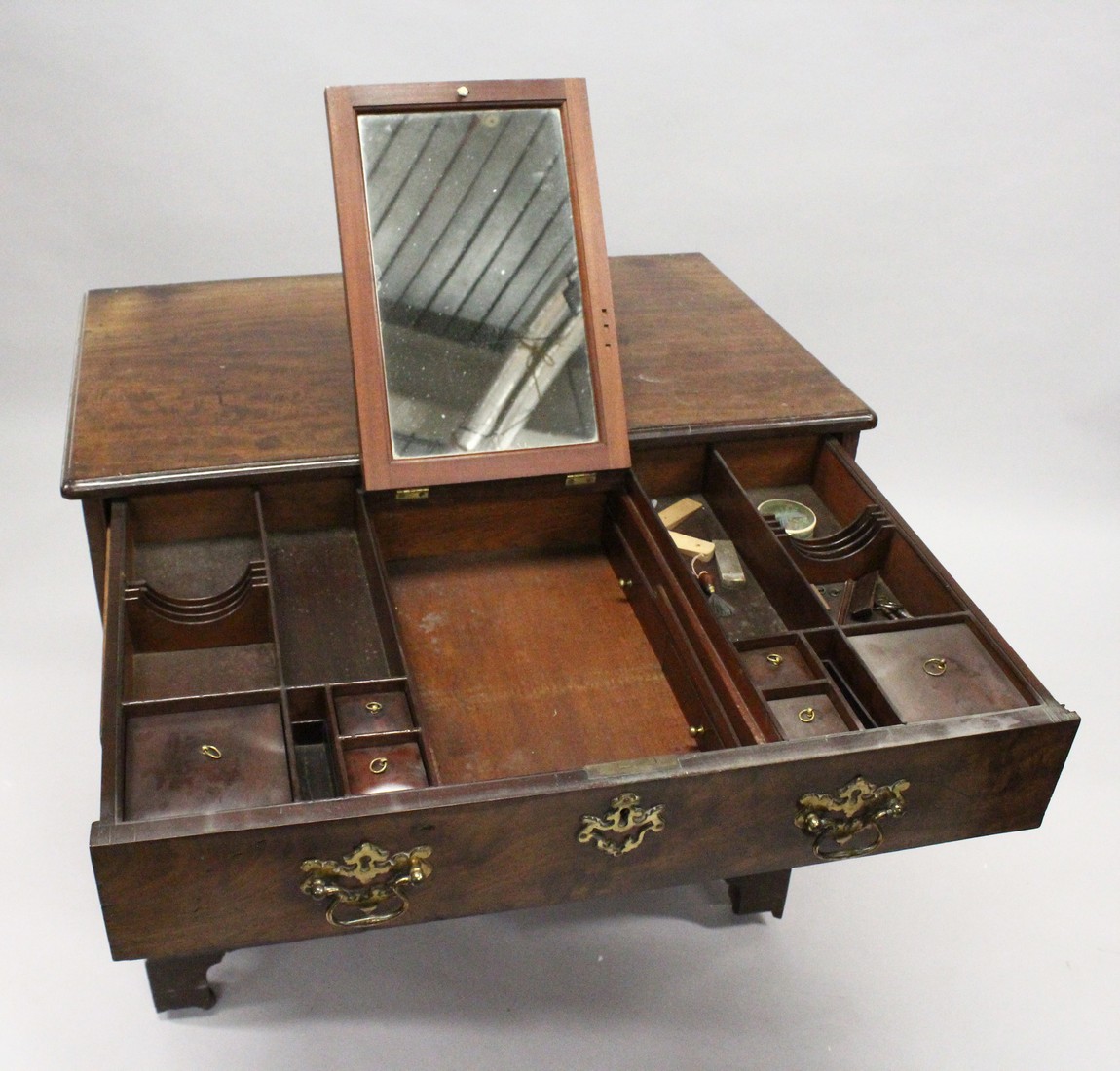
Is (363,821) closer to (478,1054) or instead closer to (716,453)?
(478,1054)

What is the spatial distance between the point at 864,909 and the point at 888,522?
824 mm

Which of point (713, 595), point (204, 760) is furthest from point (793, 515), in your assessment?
point (204, 760)

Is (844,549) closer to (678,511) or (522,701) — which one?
(678,511)

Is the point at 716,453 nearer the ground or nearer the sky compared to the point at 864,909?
nearer the sky

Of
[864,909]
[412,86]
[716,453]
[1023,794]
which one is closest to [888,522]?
[716,453]

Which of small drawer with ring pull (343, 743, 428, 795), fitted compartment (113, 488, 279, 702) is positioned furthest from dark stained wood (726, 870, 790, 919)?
fitted compartment (113, 488, 279, 702)

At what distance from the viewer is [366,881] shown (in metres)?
1.86

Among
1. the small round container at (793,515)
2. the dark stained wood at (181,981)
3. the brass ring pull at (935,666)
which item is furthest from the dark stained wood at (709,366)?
Result: the dark stained wood at (181,981)

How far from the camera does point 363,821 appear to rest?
5.85ft

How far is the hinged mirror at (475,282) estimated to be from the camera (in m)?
2.45

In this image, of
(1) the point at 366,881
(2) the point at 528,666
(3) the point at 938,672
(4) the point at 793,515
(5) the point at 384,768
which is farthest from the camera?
(4) the point at 793,515

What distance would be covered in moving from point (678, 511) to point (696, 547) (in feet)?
0.47

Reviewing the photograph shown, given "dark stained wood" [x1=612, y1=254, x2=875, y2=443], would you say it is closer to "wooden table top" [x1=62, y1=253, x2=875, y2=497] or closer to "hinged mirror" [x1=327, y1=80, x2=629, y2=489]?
"wooden table top" [x1=62, y1=253, x2=875, y2=497]

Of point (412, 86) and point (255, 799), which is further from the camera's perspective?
point (412, 86)
